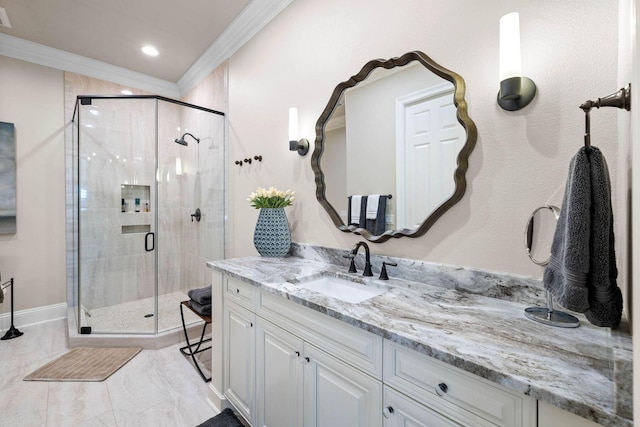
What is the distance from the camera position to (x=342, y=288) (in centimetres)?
155

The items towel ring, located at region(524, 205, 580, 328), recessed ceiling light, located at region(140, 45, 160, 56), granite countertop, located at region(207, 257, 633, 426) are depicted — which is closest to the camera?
granite countertop, located at region(207, 257, 633, 426)

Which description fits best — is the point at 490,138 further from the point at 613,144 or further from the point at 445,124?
the point at 613,144

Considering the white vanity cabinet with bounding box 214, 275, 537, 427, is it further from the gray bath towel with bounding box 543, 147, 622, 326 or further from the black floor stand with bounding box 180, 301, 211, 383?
the black floor stand with bounding box 180, 301, 211, 383

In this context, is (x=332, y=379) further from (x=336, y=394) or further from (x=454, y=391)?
(x=454, y=391)

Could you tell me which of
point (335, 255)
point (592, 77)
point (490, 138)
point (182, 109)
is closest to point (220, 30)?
point (182, 109)

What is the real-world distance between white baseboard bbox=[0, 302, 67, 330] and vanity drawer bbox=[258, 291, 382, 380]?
10.3 feet

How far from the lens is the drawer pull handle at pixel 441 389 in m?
0.76

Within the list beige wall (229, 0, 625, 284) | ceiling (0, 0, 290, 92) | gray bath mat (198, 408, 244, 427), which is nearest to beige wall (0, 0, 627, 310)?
beige wall (229, 0, 625, 284)

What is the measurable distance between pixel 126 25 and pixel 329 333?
3.16m

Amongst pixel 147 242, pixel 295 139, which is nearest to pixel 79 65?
pixel 147 242

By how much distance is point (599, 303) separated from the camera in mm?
709

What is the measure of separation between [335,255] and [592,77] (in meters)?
1.36

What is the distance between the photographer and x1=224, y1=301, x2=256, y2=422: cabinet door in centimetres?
153

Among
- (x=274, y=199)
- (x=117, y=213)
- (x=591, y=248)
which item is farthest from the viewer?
(x=117, y=213)
